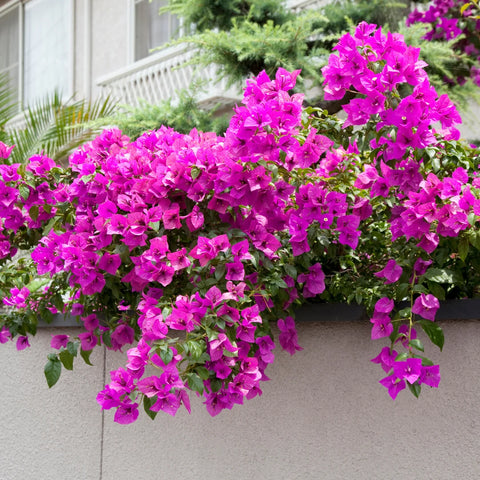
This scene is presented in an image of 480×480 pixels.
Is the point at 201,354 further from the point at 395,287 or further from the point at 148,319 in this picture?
the point at 395,287

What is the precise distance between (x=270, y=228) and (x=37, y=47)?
9.65 meters

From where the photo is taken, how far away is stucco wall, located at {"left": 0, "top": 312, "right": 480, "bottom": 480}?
102 inches

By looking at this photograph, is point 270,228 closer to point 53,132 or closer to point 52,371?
point 52,371

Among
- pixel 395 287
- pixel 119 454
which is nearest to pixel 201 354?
pixel 395 287

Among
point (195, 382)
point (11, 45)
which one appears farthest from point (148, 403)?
point (11, 45)

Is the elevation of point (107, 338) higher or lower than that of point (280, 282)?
lower

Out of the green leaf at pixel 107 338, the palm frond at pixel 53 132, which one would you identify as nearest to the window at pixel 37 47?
the palm frond at pixel 53 132

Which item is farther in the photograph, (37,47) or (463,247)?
(37,47)

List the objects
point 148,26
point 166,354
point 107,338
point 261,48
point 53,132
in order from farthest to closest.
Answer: point 148,26 < point 53,132 < point 261,48 < point 107,338 < point 166,354

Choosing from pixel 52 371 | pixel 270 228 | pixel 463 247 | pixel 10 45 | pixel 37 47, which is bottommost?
pixel 10 45

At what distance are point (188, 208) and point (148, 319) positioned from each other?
1.40ft

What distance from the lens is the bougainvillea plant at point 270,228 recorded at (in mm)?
2246

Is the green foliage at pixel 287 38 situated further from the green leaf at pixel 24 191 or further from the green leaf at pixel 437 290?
the green leaf at pixel 437 290

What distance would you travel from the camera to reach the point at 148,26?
987 centimetres
